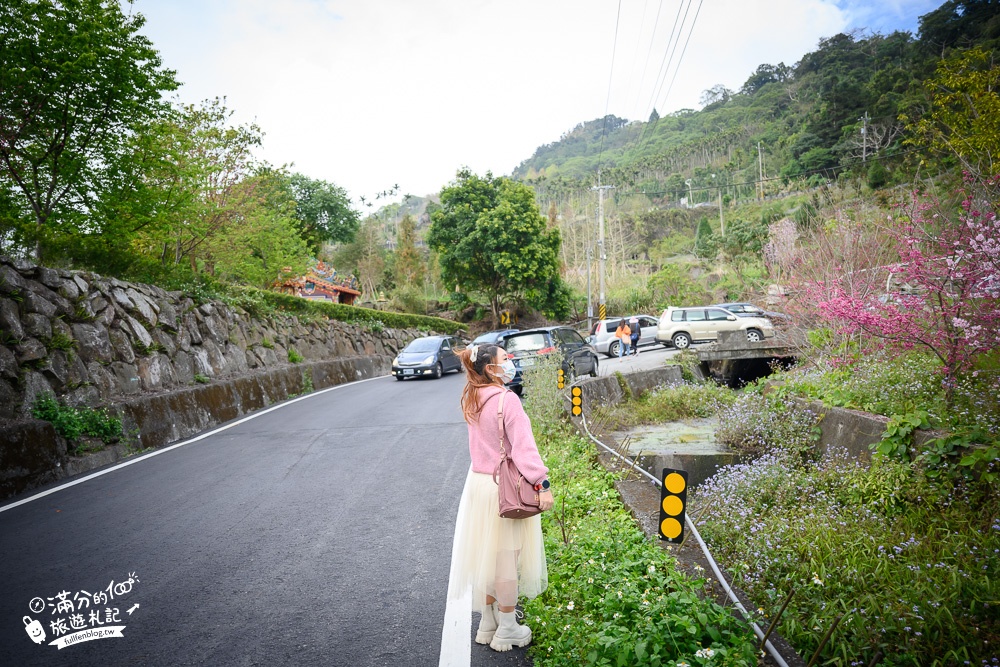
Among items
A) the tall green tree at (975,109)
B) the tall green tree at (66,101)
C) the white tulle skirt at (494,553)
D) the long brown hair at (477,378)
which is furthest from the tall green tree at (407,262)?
the white tulle skirt at (494,553)

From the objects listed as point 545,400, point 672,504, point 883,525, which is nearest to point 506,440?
point 672,504

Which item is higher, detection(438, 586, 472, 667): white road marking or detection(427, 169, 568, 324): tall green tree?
detection(427, 169, 568, 324): tall green tree

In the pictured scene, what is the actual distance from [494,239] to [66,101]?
26714mm

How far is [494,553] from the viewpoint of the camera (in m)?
3.33

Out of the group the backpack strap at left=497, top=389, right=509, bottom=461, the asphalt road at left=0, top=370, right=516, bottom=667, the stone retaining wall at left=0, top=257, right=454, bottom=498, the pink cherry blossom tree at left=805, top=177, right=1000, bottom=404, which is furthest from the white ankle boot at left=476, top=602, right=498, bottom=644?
the stone retaining wall at left=0, top=257, right=454, bottom=498

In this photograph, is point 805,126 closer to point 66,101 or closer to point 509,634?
point 66,101

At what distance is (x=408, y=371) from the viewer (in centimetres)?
2014

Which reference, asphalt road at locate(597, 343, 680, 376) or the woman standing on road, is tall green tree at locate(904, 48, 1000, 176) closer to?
asphalt road at locate(597, 343, 680, 376)

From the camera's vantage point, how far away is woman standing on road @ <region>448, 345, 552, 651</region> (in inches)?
130

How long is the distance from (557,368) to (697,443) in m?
2.96

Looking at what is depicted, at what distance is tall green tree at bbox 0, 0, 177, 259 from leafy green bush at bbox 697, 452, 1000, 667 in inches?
442

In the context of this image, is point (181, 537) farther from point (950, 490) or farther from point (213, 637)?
point (950, 490)

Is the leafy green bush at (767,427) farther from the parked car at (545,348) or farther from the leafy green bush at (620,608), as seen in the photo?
the parked car at (545,348)

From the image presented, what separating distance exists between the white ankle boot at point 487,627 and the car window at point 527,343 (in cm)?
1060
